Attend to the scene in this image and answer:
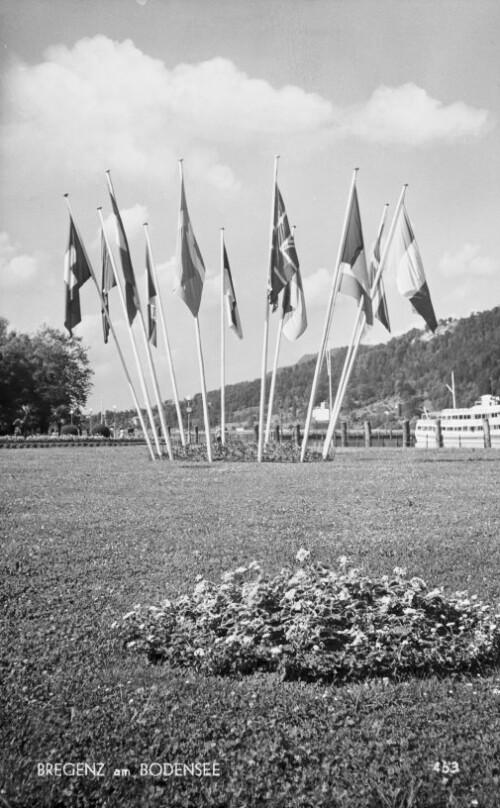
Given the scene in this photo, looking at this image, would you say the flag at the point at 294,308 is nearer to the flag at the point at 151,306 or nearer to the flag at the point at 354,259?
the flag at the point at 354,259

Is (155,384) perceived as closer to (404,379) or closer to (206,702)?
(206,702)

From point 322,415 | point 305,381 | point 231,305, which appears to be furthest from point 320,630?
point 305,381

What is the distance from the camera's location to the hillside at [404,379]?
442 ft

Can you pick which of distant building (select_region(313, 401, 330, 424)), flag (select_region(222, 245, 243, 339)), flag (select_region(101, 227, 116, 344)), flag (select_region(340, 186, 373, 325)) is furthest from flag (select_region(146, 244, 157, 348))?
distant building (select_region(313, 401, 330, 424))

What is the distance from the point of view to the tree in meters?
44.7

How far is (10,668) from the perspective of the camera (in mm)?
4914

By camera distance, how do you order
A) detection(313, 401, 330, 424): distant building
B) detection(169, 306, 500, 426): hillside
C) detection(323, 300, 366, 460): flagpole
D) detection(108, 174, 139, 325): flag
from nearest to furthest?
detection(108, 174, 139, 325): flag
detection(323, 300, 366, 460): flagpole
detection(313, 401, 330, 424): distant building
detection(169, 306, 500, 426): hillside

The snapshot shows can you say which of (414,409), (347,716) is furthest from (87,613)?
(414,409)

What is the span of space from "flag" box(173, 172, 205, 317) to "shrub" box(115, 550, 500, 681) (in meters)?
14.5

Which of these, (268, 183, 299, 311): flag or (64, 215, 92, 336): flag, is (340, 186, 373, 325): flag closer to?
(268, 183, 299, 311): flag

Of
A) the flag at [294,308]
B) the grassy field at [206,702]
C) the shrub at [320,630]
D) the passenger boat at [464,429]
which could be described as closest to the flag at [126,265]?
the flag at [294,308]

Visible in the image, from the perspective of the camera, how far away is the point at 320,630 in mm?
5090

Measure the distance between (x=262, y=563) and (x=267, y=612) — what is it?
2.34 metres

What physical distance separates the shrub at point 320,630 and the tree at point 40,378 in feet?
131
